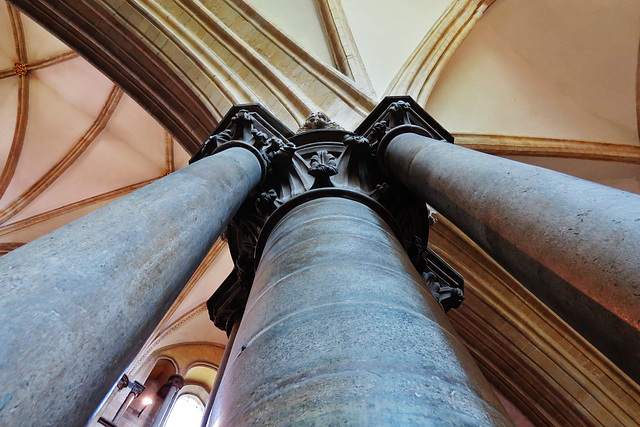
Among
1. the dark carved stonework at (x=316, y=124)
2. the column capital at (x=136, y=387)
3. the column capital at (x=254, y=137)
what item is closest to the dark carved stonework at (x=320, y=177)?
the column capital at (x=254, y=137)

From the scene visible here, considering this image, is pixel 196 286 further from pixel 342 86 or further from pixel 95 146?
pixel 342 86

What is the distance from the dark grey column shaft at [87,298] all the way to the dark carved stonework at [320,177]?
1.22 m

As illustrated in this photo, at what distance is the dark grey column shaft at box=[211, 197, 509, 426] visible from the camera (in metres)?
0.95

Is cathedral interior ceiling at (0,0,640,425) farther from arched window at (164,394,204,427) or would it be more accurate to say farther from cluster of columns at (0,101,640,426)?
cluster of columns at (0,101,640,426)

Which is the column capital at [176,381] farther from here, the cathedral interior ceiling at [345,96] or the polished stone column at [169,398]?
the cathedral interior ceiling at [345,96]

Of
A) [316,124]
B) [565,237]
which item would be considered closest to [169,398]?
[316,124]

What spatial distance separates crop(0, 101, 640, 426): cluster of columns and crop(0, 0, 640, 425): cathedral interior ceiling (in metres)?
3.06

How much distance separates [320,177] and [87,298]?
1.91m

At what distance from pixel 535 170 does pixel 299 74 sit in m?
4.20

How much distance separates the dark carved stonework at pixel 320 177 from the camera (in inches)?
116

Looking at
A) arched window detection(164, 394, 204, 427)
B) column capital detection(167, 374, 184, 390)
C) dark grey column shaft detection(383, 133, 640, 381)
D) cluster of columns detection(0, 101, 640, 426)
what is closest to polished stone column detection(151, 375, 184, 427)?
column capital detection(167, 374, 184, 390)

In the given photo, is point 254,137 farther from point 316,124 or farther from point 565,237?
point 565,237

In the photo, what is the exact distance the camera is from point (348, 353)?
1121mm

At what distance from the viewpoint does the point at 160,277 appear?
140 cm
